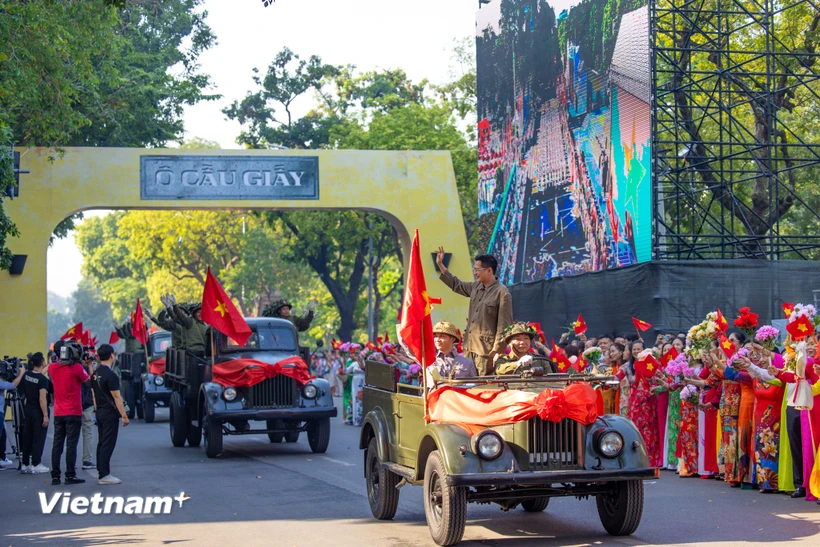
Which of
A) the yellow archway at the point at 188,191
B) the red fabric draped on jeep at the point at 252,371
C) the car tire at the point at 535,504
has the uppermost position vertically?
the yellow archway at the point at 188,191

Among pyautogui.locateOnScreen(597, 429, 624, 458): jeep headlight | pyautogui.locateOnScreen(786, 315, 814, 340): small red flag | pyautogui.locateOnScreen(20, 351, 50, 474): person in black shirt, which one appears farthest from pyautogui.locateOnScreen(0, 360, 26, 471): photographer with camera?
pyautogui.locateOnScreen(786, 315, 814, 340): small red flag

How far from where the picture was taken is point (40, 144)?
33062 millimetres

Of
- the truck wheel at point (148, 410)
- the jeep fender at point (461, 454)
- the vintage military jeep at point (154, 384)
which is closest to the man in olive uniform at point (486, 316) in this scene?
the jeep fender at point (461, 454)

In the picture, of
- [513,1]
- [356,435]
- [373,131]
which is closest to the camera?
[356,435]

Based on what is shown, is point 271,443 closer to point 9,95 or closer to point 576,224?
point 9,95

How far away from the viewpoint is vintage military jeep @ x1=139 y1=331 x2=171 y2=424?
27.7 metres

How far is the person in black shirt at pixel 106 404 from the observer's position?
14.5m

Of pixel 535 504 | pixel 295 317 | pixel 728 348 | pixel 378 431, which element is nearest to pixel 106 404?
pixel 378 431

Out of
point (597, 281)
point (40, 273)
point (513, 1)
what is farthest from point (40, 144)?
point (597, 281)

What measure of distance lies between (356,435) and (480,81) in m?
14.8

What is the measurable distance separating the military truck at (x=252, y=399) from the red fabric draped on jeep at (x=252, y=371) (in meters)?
0.10

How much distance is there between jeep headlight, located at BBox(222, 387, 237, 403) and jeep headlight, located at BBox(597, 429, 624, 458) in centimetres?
993

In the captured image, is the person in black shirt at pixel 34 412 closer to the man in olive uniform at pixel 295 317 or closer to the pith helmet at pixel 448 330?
the man in olive uniform at pixel 295 317

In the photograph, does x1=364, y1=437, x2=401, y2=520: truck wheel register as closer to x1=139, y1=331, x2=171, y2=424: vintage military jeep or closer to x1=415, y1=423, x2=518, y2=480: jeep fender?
x1=415, y1=423, x2=518, y2=480: jeep fender
